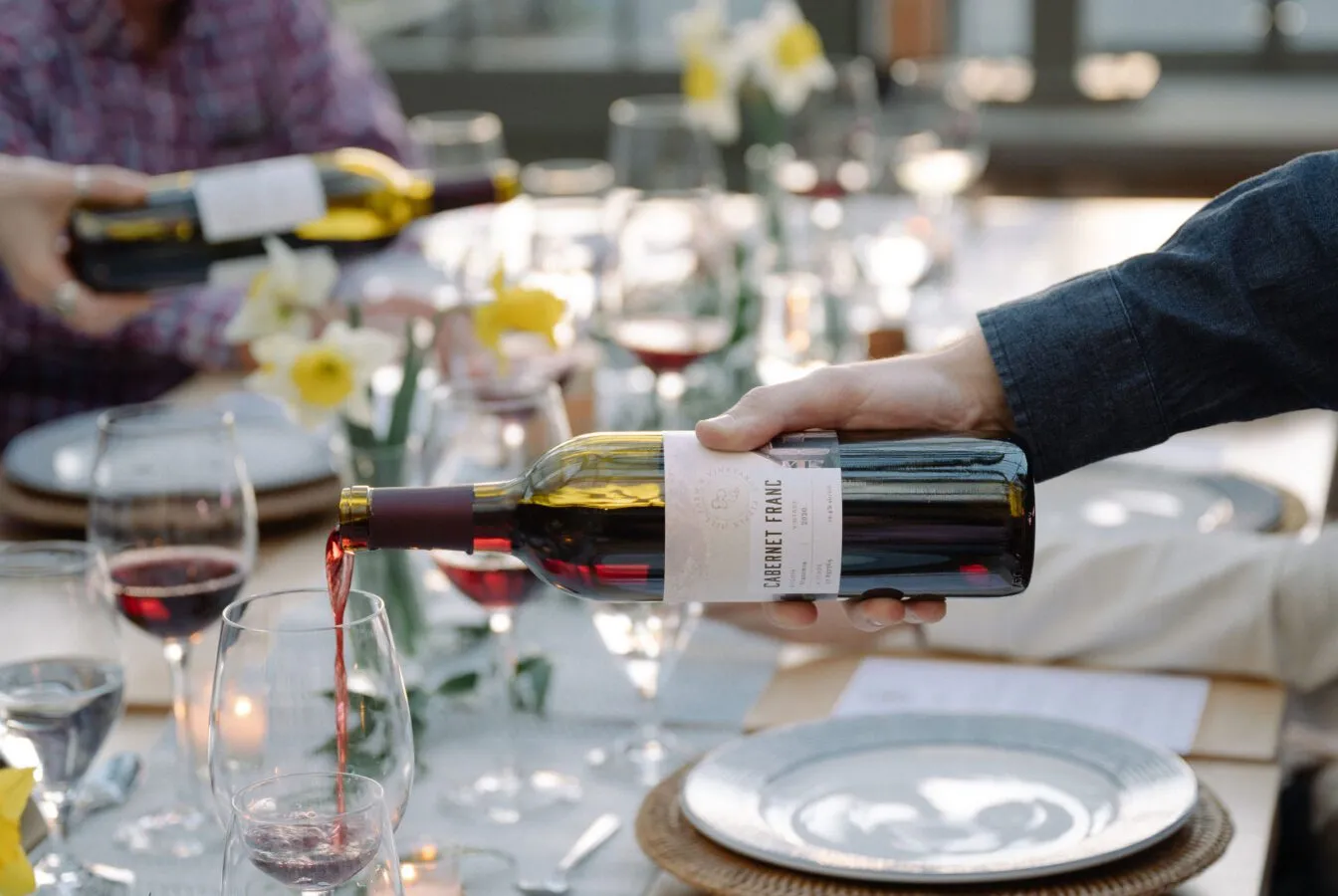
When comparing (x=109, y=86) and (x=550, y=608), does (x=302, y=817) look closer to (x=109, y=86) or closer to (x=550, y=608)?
(x=550, y=608)

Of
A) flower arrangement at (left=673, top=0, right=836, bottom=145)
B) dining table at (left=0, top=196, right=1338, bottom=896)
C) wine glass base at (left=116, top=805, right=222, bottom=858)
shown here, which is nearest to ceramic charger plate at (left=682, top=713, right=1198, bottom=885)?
dining table at (left=0, top=196, right=1338, bottom=896)

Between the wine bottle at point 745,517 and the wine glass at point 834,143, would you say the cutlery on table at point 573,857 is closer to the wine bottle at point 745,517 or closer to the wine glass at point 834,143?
the wine bottle at point 745,517

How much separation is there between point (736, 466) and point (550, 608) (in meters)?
0.54

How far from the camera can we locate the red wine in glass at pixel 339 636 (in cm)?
79

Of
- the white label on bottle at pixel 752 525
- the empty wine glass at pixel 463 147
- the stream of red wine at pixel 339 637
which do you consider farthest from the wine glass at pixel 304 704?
the empty wine glass at pixel 463 147

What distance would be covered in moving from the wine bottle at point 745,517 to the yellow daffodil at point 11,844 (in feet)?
0.75

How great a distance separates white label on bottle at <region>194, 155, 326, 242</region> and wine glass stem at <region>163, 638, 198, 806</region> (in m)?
0.54

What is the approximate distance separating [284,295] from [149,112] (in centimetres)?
148

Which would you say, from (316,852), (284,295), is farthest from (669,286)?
(316,852)

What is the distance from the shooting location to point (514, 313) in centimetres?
133

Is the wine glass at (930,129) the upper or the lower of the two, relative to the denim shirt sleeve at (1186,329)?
lower

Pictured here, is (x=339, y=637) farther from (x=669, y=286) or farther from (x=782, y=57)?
(x=782, y=57)

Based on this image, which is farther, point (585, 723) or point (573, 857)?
point (585, 723)

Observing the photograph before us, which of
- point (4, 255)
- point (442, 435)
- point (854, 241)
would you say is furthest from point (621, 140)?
point (442, 435)
